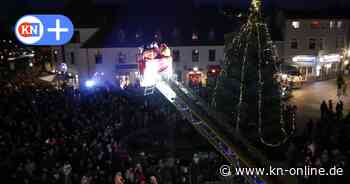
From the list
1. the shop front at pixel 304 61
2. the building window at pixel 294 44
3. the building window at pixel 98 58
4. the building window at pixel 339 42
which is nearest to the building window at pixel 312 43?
the shop front at pixel 304 61

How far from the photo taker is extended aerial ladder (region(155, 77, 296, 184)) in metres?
8.20

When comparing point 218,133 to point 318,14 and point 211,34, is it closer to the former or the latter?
point 211,34

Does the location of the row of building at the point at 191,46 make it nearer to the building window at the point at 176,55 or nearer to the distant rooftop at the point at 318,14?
the building window at the point at 176,55

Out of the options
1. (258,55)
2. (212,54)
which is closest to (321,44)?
(212,54)

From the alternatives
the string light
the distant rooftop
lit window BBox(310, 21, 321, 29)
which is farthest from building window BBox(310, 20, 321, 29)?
the string light

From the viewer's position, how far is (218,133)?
9320 millimetres

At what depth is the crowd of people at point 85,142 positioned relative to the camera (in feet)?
44.8

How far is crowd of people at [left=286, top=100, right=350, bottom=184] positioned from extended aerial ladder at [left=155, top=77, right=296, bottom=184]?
9.71 ft

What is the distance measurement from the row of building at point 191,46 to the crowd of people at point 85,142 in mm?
14187

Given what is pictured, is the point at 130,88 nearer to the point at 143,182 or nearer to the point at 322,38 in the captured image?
the point at 143,182

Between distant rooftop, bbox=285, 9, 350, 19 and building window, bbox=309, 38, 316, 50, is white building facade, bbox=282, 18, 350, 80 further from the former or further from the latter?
distant rooftop, bbox=285, 9, 350, 19

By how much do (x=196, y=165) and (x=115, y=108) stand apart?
28.5 feet

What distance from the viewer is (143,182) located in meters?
12.9

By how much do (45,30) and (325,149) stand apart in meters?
10.6
